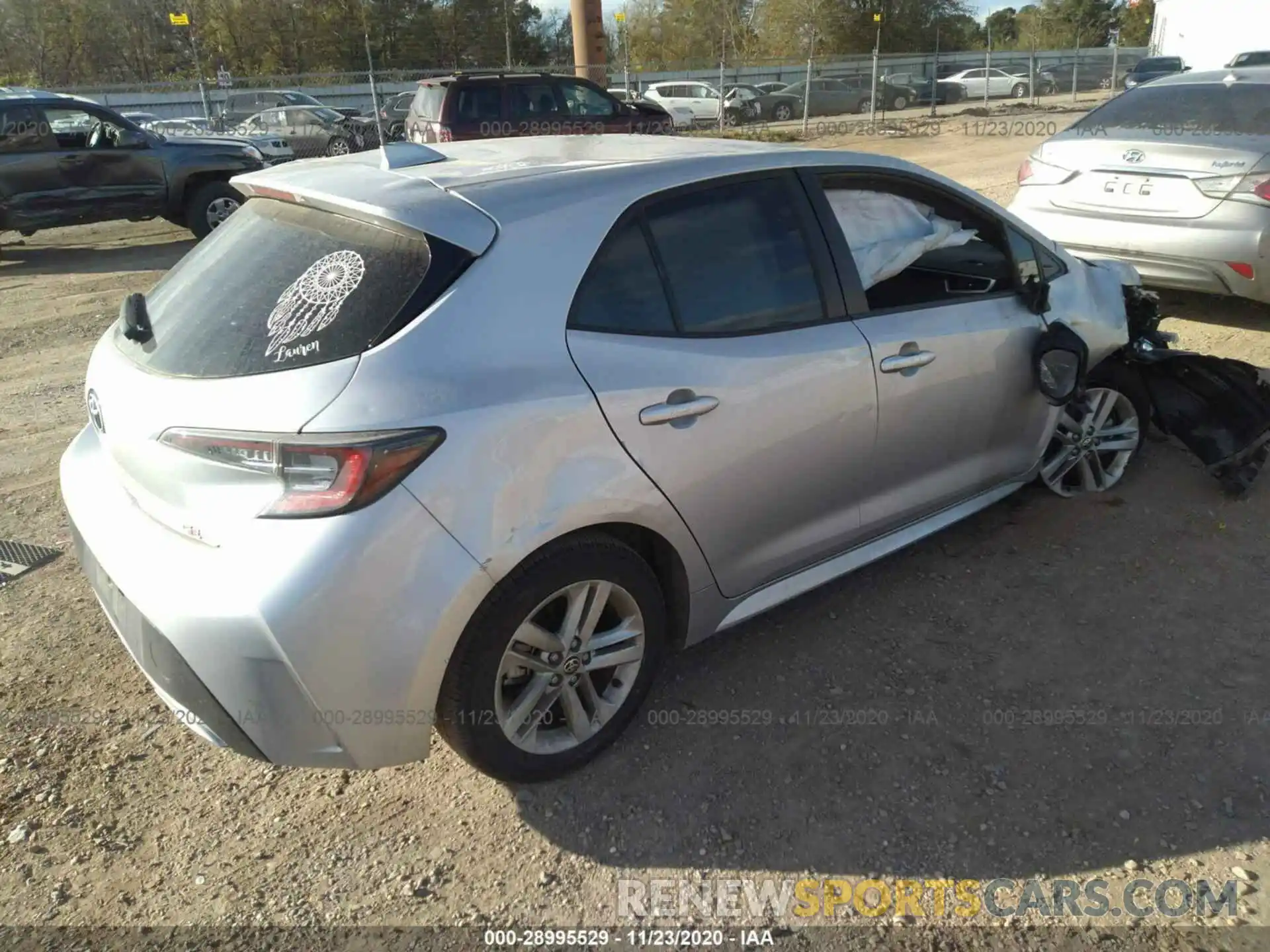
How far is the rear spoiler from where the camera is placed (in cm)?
247

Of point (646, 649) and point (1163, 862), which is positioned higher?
point (646, 649)

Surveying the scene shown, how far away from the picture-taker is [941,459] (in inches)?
140

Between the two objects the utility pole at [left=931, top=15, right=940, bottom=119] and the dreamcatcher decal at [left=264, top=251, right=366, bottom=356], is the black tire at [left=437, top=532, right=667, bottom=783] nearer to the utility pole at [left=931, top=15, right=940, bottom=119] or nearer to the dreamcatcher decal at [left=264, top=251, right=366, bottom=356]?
the dreamcatcher decal at [left=264, top=251, right=366, bottom=356]

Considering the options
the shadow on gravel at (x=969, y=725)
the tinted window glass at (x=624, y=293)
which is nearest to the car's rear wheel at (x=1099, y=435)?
the shadow on gravel at (x=969, y=725)

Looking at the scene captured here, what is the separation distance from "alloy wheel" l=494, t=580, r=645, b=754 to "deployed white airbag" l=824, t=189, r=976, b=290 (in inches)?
58.0

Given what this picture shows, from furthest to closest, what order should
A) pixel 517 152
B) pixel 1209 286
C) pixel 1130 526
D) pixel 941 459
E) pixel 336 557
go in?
pixel 1209 286 < pixel 1130 526 < pixel 941 459 < pixel 517 152 < pixel 336 557

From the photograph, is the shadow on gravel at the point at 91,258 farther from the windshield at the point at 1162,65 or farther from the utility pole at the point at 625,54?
the windshield at the point at 1162,65

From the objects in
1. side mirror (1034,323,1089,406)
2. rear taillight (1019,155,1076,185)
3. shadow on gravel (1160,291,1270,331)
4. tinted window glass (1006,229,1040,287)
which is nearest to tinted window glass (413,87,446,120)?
rear taillight (1019,155,1076,185)

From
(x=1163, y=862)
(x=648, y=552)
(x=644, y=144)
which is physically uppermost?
(x=644, y=144)

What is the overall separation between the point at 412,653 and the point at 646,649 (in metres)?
0.79

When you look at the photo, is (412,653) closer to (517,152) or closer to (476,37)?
(517,152)

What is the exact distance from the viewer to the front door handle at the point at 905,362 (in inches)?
126

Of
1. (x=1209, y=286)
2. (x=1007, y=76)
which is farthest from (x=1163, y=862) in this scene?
(x=1007, y=76)

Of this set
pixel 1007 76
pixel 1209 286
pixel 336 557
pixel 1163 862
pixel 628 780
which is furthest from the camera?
pixel 1007 76
